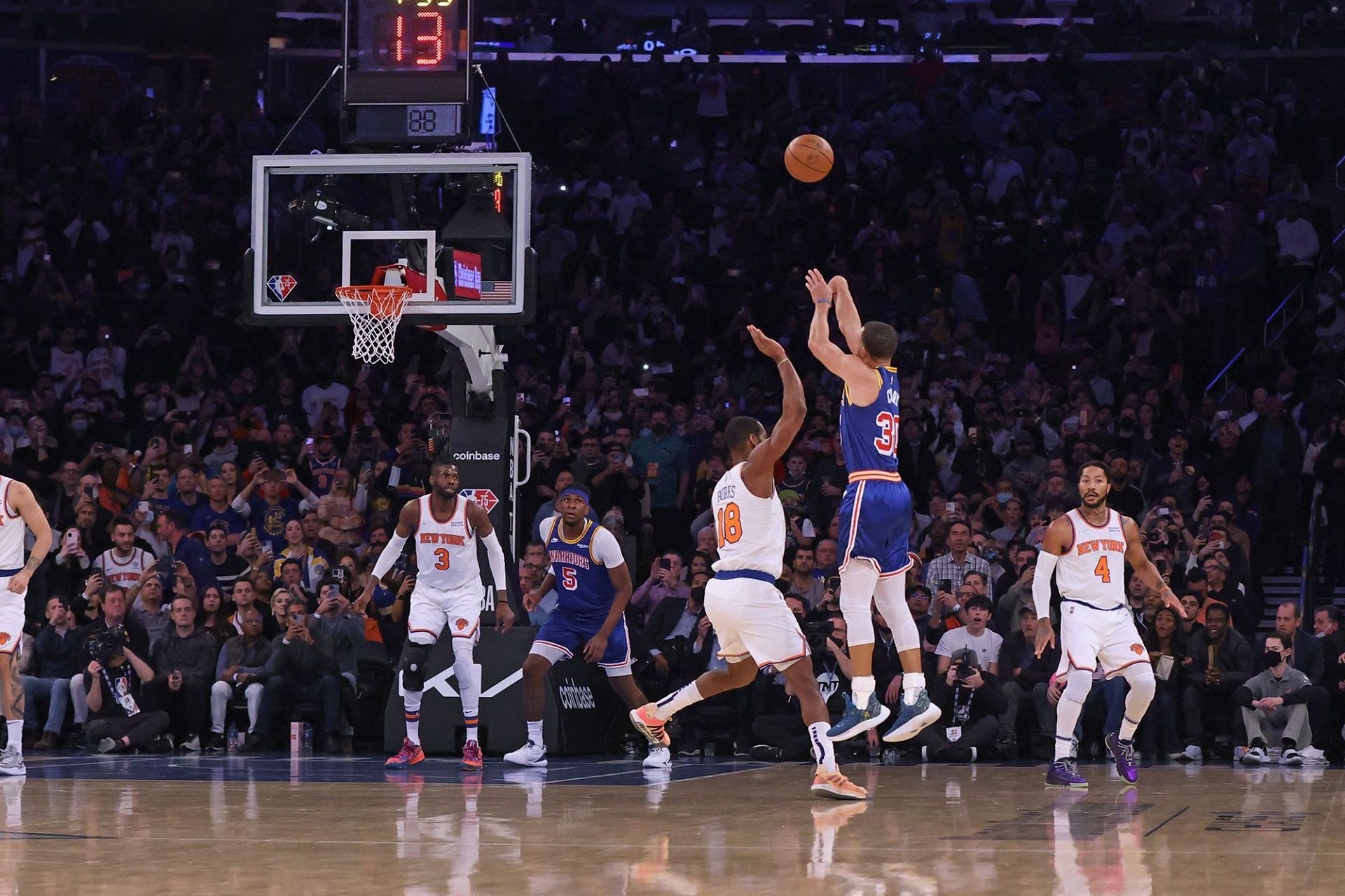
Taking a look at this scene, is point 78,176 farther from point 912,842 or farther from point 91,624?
point 912,842

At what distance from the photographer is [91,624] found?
1562cm

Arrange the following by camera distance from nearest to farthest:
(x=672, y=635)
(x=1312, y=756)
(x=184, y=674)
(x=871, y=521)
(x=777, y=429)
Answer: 1. (x=777, y=429)
2. (x=871, y=521)
3. (x=1312, y=756)
4. (x=184, y=674)
5. (x=672, y=635)

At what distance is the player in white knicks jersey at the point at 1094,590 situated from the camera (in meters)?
11.2

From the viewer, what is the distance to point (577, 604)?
13.3 meters

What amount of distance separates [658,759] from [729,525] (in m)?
3.74

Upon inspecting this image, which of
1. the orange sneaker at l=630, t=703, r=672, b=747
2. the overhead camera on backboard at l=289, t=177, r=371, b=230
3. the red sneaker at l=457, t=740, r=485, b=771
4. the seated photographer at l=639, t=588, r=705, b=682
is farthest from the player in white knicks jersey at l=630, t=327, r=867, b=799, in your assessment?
the overhead camera on backboard at l=289, t=177, r=371, b=230

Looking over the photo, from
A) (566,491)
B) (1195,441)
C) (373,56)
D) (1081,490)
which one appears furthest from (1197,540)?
(373,56)

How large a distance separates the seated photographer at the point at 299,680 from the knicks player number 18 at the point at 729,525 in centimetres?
633

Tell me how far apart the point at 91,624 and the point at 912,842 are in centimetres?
1001

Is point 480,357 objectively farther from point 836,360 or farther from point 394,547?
point 836,360

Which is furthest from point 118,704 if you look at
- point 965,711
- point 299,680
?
point 965,711

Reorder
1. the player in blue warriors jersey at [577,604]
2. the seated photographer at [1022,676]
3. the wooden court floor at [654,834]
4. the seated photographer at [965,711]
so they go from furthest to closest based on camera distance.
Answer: the seated photographer at [1022,676]
the seated photographer at [965,711]
the player in blue warriors jersey at [577,604]
the wooden court floor at [654,834]

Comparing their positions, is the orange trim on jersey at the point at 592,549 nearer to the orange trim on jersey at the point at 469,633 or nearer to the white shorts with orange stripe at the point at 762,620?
the orange trim on jersey at the point at 469,633

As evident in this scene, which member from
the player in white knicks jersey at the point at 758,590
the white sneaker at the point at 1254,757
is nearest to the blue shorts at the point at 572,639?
the player in white knicks jersey at the point at 758,590
